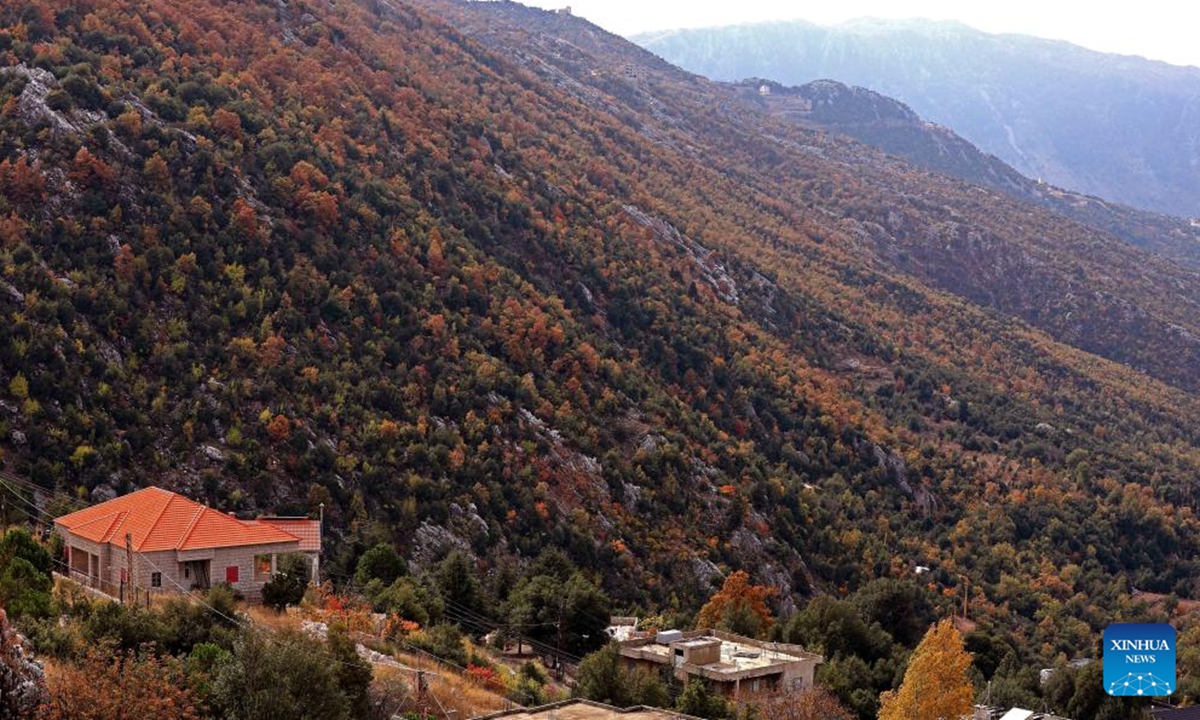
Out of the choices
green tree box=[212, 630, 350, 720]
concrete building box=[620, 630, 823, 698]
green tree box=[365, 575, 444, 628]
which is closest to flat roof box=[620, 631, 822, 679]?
concrete building box=[620, 630, 823, 698]

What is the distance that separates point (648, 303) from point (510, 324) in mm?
17302

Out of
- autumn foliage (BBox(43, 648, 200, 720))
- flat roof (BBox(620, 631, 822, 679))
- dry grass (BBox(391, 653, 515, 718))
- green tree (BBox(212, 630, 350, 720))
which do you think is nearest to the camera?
autumn foliage (BBox(43, 648, 200, 720))

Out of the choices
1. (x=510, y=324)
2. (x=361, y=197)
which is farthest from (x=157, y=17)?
(x=510, y=324)

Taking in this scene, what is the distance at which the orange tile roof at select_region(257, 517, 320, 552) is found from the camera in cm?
4135

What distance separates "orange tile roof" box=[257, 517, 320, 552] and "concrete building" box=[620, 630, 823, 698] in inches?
427

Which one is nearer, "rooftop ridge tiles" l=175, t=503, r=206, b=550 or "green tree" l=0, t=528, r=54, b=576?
"green tree" l=0, t=528, r=54, b=576

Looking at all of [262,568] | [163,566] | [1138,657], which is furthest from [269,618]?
[1138,657]

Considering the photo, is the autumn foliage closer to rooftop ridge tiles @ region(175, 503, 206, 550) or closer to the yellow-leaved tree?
rooftop ridge tiles @ region(175, 503, 206, 550)

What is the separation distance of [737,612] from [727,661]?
8.15 meters

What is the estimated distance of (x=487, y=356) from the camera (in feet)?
221

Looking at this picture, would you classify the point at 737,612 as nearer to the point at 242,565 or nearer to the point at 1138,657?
the point at 242,565

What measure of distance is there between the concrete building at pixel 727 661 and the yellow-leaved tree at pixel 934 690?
496cm

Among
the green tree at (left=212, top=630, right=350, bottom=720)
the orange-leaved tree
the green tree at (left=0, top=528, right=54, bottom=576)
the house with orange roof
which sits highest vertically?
the green tree at (left=212, top=630, right=350, bottom=720)

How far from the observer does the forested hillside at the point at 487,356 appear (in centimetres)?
5284
